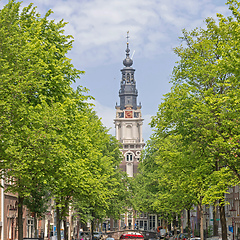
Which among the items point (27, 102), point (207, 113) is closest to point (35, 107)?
point (27, 102)

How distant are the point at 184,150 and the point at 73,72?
10.2m

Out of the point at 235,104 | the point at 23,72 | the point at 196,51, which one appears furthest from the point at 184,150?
the point at 23,72

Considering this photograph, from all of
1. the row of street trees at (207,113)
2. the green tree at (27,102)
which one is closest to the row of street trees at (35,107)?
the green tree at (27,102)

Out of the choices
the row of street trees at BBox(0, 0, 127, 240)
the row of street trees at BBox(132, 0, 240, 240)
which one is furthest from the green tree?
the row of street trees at BBox(132, 0, 240, 240)

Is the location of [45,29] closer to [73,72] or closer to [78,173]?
[73,72]

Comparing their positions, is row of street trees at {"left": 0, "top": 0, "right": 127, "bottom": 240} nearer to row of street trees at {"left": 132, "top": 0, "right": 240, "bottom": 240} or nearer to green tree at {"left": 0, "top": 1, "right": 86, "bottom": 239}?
green tree at {"left": 0, "top": 1, "right": 86, "bottom": 239}

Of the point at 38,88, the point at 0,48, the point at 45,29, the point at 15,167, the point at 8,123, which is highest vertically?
the point at 45,29

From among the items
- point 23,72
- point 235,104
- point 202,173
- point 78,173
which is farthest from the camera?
point 202,173

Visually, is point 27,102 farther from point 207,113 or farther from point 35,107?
point 207,113

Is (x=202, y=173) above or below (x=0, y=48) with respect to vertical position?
below

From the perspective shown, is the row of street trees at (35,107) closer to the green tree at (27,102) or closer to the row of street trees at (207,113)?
the green tree at (27,102)

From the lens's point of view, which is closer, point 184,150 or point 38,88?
point 38,88

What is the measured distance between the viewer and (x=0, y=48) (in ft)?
109

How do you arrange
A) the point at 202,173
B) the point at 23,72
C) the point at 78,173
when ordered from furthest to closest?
the point at 202,173 → the point at 78,173 → the point at 23,72
